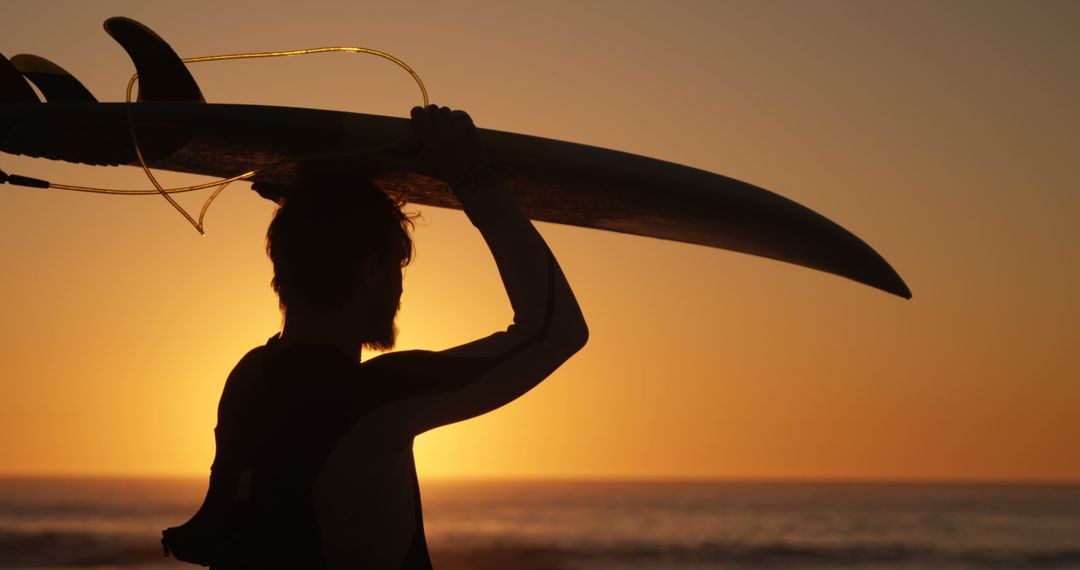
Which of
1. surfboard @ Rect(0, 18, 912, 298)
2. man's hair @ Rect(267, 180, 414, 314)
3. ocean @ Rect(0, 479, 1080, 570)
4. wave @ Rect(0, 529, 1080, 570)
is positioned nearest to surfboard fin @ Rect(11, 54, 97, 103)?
surfboard @ Rect(0, 18, 912, 298)

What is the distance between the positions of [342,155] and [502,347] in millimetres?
540

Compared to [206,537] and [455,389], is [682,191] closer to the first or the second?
[455,389]

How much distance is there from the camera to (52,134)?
2.05 metres

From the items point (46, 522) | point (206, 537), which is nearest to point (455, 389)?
point (206, 537)

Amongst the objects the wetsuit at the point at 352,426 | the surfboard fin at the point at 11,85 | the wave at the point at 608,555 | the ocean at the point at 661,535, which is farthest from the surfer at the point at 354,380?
the wave at the point at 608,555

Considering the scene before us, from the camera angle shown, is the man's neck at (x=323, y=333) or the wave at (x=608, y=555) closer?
the man's neck at (x=323, y=333)

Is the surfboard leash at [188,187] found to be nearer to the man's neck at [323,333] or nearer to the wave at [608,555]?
the man's neck at [323,333]

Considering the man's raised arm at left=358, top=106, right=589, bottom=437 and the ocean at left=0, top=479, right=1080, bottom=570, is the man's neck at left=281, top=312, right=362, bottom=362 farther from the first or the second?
the ocean at left=0, top=479, right=1080, bottom=570

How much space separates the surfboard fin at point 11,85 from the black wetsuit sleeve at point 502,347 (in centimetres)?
88

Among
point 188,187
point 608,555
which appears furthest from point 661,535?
point 188,187

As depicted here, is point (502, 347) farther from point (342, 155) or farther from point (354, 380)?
point (342, 155)

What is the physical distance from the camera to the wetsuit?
166cm

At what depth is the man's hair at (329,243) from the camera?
1841 millimetres

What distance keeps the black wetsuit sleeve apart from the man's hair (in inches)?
6.3
